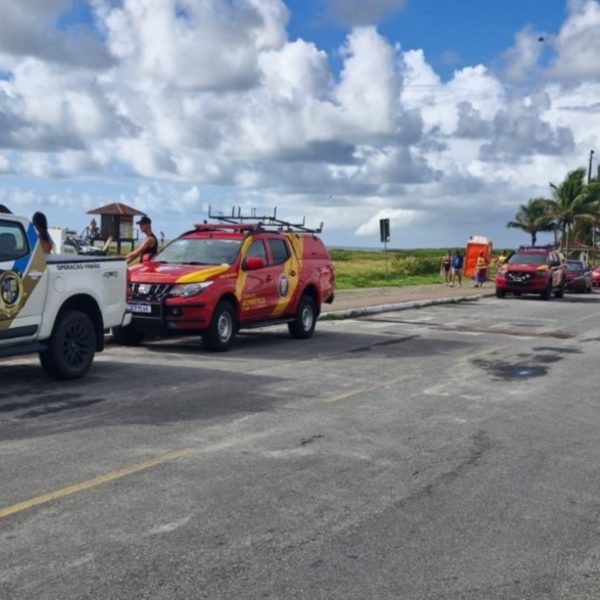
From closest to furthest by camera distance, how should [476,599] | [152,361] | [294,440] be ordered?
[476,599] < [294,440] < [152,361]

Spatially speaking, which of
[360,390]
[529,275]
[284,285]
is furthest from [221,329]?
[529,275]

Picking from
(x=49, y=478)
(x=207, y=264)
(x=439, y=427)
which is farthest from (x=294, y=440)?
(x=207, y=264)

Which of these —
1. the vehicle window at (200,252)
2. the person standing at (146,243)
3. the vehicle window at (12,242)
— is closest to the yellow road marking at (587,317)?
the vehicle window at (200,252)

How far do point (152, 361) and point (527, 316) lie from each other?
1350 cm

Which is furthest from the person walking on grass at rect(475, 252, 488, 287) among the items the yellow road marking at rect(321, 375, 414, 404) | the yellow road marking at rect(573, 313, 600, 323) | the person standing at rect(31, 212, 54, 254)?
the person standing at rect(31, 212, 54, 254)

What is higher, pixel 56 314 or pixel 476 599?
pixel 56 314

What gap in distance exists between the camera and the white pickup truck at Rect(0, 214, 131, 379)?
930 centimetres

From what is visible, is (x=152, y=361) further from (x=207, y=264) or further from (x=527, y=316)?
(x=527, y=316)

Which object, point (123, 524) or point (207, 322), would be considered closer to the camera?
point (123, 524)

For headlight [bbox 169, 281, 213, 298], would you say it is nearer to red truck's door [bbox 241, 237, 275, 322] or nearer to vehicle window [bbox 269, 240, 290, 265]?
red truck's door [bbox 241, 237, 275, 322]

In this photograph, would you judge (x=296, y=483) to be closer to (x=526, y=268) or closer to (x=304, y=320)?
(x=304, y=320)

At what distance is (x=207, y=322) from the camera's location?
12859 mm

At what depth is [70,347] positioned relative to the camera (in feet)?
33.3

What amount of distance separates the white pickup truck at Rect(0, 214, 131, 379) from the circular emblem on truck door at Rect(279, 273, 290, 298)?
4.10 metres
